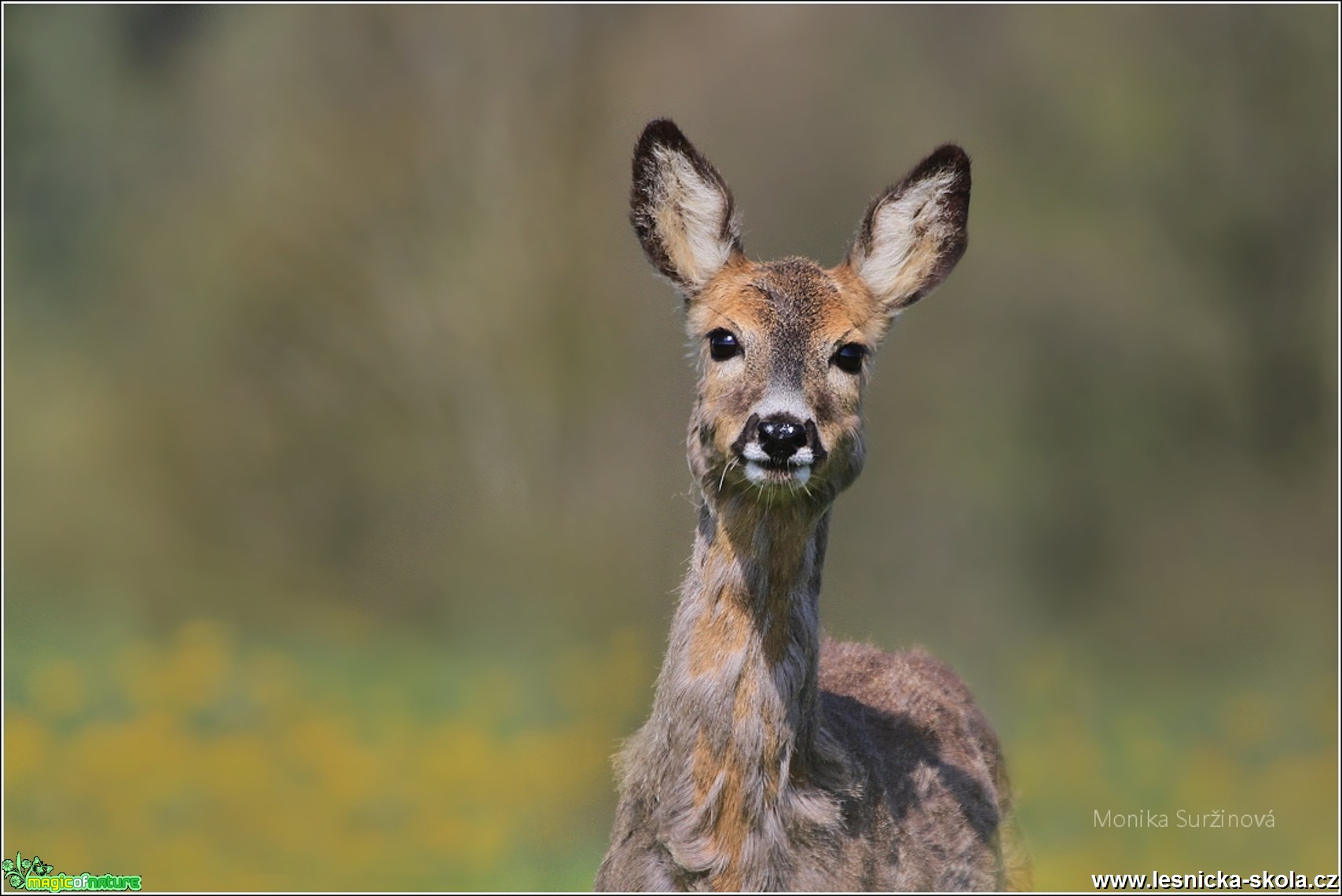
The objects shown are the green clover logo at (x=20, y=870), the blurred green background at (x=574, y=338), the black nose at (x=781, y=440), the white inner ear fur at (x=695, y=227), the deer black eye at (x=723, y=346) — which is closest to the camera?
the black nose at (x=781, y=440)

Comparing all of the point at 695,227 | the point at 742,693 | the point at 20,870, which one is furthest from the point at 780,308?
the point at 20,870

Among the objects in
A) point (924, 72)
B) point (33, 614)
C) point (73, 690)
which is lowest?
point (73, 690)

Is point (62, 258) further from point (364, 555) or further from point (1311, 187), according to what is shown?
point (1311, 187)

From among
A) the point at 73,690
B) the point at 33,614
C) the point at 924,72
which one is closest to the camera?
the point at 73,690

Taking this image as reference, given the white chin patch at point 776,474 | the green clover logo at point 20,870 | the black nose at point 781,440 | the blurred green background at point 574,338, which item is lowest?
the green clover logo at point 20,870

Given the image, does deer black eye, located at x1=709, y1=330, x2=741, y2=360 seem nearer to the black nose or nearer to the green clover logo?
the black nose

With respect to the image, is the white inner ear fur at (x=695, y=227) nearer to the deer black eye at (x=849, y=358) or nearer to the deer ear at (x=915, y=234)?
the deer ear at (x=915, y=234)

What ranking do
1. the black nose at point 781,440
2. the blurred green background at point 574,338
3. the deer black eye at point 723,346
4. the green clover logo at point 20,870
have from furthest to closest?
the blurred green background at point 574,338
the green clover logo at point 20,870
the deer black eye at point 723,346
the black nose at point 781,440

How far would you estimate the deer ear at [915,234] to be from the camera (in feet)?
21.1

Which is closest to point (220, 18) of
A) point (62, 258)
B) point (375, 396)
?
point (62, 258)

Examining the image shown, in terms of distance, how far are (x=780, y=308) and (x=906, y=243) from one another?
2.45 feet

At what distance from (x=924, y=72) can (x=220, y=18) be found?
8.35 metres

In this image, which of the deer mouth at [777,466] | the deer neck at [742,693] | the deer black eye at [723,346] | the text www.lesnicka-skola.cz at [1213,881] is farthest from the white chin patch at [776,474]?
the text www.lesnicka-skola.cz at [1213,881]

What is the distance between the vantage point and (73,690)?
13.0m
